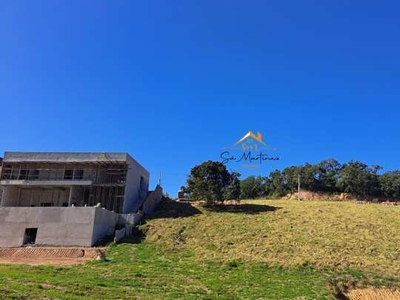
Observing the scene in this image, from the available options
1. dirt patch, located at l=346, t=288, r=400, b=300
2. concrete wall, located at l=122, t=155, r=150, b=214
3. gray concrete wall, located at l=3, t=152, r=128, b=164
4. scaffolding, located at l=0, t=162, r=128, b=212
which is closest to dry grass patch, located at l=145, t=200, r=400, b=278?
dirt patch, located at l=346, t=288, r=400, b=300

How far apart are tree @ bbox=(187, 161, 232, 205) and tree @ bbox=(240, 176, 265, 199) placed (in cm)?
2936

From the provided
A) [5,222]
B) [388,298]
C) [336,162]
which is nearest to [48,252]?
[5,222]

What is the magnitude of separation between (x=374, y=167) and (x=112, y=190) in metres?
49.8

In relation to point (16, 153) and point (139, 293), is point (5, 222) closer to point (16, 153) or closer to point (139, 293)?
point (16, 153)

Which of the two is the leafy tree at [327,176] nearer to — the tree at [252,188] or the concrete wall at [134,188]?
the tree at [252,188]

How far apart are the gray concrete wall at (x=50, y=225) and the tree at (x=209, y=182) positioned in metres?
13.4

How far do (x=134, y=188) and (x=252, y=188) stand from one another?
3570 cm

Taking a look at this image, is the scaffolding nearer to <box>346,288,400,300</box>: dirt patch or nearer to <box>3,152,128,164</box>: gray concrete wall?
<box>3,152,128,164</box>: gray concrete wall

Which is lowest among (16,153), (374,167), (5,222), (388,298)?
(388,298)

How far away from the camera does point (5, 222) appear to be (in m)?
35.9

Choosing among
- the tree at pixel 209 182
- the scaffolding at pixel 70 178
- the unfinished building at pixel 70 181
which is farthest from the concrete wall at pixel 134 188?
the tree at pixel 209 182

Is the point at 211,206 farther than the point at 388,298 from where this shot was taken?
Yes

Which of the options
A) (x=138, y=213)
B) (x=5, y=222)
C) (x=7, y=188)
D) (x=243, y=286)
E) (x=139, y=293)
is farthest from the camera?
(x=7, y=188)

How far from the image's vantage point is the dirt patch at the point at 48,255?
29828mm
